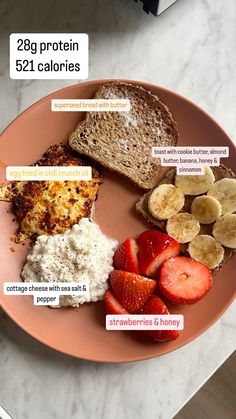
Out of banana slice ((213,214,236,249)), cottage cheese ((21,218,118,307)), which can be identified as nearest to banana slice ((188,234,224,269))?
banana slice ((213,214,236,249))

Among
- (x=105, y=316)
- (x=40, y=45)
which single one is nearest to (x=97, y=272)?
(x=105, y=316)

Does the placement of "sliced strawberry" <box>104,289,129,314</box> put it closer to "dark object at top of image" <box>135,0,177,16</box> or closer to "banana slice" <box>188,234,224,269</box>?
"banana slice" <box>188,234,224,269</box>

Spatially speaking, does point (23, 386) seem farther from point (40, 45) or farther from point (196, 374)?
point (40, 45)

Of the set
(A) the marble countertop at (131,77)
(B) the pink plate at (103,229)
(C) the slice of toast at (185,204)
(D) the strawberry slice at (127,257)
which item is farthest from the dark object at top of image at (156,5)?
(D) the strawberry slice at (127,257)

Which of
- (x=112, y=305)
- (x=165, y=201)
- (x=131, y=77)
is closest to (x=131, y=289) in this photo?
(x=112, y=305)

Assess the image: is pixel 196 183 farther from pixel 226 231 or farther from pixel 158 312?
pixel 158 312

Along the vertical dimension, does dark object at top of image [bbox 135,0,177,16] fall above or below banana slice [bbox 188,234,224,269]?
above
